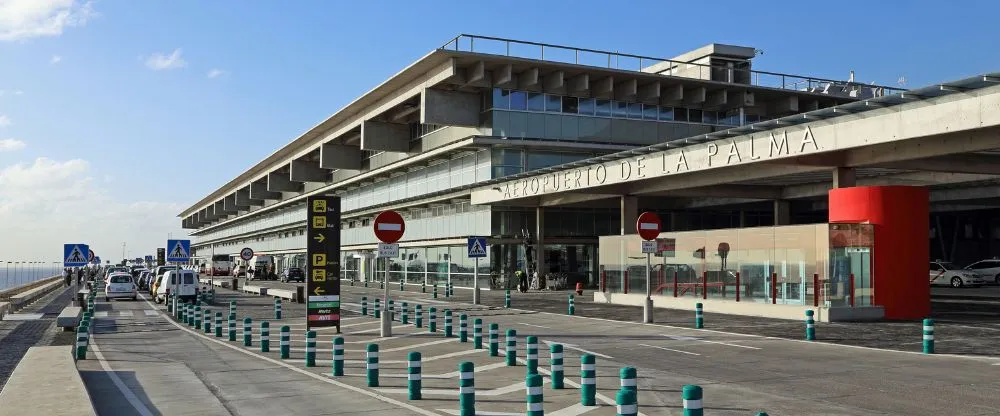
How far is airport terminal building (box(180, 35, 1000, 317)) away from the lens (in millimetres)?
25906

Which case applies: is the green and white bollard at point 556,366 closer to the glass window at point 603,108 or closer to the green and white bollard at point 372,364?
the green and white bollard at point 372,364

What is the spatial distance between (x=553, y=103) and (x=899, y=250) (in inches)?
1141

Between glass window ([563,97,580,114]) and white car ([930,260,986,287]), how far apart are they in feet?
76.3

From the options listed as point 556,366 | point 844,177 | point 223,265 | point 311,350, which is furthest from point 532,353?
point 223,265

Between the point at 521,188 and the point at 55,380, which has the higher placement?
the point at 521,188

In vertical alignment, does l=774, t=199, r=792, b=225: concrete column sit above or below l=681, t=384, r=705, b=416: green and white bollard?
above

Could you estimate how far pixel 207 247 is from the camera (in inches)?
6609

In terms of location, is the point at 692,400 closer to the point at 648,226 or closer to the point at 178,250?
the point at 648,226

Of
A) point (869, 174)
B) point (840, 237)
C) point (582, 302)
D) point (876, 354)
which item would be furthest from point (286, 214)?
point (876, 354)

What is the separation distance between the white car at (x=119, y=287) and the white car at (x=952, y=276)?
148 ft

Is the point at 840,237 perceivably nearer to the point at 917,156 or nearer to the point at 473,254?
the point at 917,156

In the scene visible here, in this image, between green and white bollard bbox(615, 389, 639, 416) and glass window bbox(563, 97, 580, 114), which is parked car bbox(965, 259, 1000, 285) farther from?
green and white bollard bbox(615, 389, 639, 416)

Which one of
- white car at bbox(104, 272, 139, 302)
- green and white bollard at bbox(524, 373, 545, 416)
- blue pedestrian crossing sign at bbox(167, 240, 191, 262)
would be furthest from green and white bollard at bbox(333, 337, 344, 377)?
white car at bbox(104, 272, 139, 302)

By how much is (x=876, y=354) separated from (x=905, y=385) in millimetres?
4433
